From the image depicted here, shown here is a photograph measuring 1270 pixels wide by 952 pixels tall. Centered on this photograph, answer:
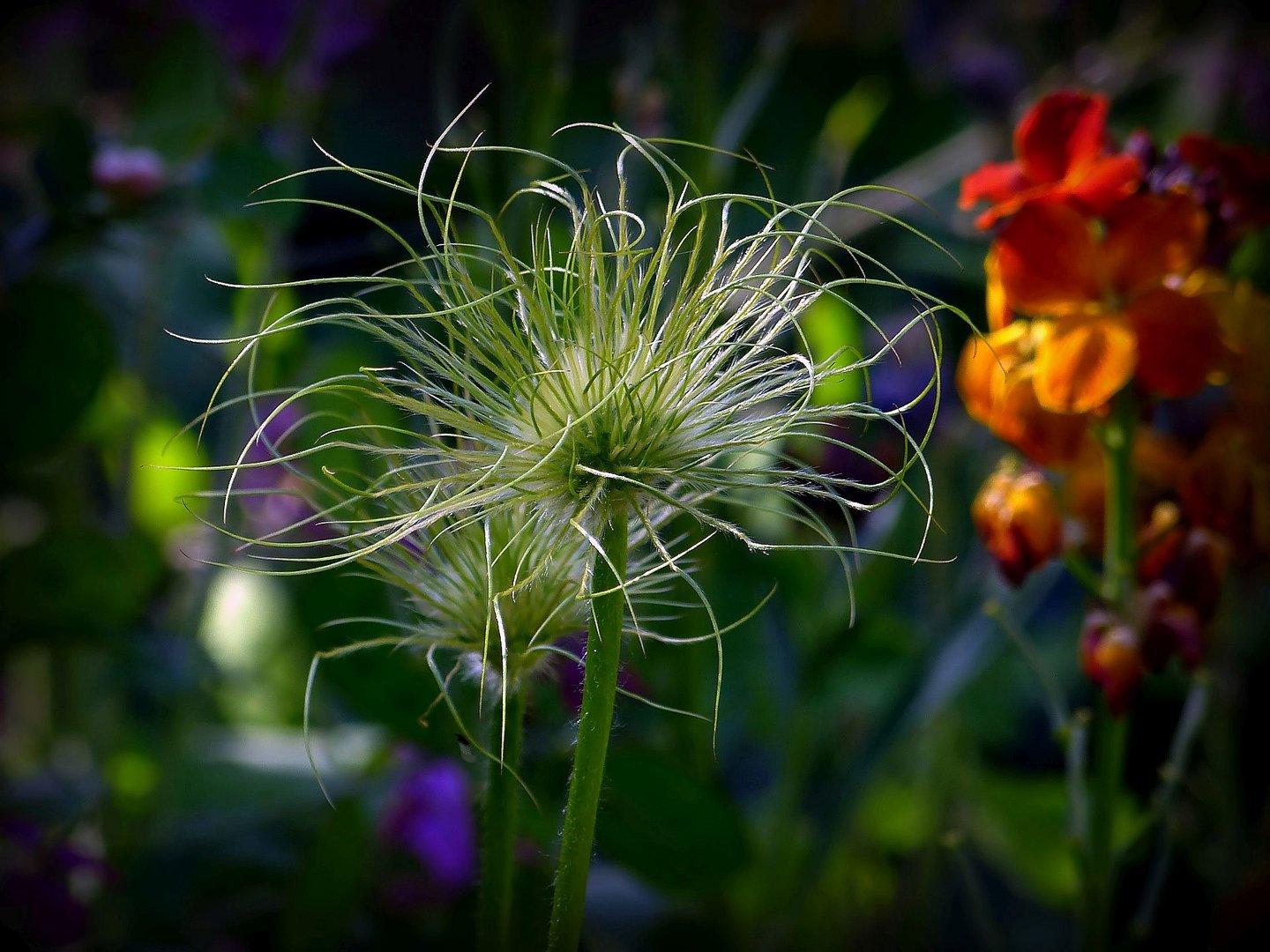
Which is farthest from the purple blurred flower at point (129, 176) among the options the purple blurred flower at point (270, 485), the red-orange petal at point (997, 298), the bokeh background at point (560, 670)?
the red-orange petal at point (997, 298)

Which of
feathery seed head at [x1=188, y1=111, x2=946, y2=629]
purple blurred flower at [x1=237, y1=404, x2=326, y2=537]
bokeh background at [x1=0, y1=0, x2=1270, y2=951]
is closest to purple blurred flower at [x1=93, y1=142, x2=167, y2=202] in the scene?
bokeh background at [x1=0, y1=0, x2=1270, y2=951]

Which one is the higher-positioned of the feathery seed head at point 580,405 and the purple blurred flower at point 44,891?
the feathery seed head at point 580,405

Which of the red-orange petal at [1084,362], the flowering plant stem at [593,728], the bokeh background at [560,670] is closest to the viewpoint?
the flowering plant stem at [593,728]

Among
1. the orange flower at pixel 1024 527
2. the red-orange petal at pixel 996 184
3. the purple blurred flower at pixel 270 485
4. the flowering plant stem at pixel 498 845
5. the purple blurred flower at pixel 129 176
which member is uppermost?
the red-orange petal at pixel 996 184

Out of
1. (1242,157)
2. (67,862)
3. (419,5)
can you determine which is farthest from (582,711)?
(419,5)

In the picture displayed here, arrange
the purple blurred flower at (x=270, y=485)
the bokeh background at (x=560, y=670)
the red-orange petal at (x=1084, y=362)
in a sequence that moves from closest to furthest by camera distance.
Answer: the red-orange petal at (x=1084, y=362)
the bokeh background at (x=560, y=670)
the purple blurred flower at (x=270, y=485)

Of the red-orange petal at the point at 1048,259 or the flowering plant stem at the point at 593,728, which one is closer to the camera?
the flowering plant stem at the point at 593,728

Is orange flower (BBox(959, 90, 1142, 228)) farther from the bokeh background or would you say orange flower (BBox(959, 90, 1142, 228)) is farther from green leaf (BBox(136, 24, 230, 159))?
green leaf (BBox(136, 24, 230, 159))

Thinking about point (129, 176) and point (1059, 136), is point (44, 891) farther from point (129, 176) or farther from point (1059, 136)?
point (1059, 136)

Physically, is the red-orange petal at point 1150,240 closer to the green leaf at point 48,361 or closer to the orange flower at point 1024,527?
the orange flower at point 1024,527

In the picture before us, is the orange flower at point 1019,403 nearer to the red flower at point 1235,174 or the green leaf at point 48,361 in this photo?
the red flower at point 1235,174
